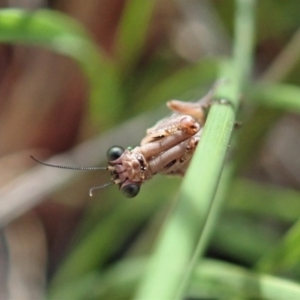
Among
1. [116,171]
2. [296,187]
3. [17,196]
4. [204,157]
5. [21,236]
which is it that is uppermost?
[204,157]

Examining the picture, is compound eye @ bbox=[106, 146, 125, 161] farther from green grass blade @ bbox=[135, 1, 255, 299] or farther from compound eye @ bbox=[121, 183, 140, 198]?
green grass blade @ bbox=[135, 1, 255, 299]

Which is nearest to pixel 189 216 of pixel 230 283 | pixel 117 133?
pixel 230 283

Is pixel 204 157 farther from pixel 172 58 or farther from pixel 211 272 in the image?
pixel 172 58

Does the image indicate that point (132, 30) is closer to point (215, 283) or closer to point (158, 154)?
point (158, 154)

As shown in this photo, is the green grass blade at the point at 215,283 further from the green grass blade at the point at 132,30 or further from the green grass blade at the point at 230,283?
the green grass blade at the point at 132,30

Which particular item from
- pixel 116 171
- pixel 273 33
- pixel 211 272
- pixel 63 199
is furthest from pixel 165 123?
pixel 273 33
